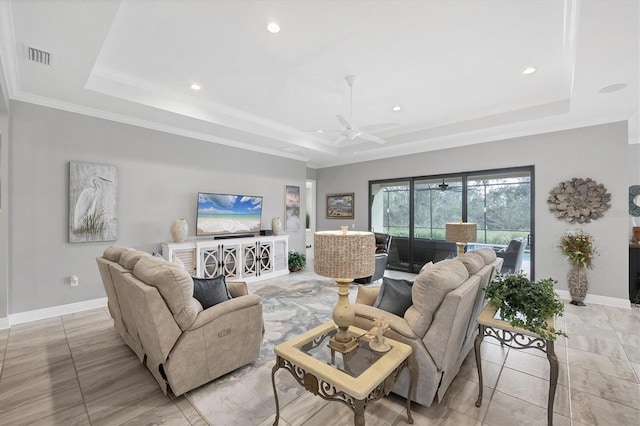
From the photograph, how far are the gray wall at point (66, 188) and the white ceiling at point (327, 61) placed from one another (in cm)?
29

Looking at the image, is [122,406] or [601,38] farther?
[601,38]

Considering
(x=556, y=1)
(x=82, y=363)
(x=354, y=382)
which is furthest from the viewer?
(x=82, y=363)

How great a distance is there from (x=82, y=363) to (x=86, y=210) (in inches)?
86.1

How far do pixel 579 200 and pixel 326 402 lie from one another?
4.73 meters

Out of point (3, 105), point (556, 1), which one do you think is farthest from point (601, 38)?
point (3, 105)

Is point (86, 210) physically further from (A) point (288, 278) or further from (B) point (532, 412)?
(B) point (532, 412)

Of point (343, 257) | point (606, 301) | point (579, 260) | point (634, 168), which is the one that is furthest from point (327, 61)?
point (634, 168)

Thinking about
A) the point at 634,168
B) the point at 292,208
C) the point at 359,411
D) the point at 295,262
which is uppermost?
the point at 634,168

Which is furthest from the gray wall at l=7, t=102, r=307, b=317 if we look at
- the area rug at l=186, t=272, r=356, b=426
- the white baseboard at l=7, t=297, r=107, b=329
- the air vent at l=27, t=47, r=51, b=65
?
the area rug at l=186, t=272, r=356, b=426

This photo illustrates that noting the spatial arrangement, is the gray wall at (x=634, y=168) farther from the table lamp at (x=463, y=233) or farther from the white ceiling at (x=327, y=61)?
the table lamp at (x=463, y=233)

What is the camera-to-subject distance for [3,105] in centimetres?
309

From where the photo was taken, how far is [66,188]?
12.2 feet

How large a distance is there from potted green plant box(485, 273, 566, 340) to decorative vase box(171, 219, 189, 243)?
14.0 feet

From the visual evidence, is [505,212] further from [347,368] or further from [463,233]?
[347,368]
